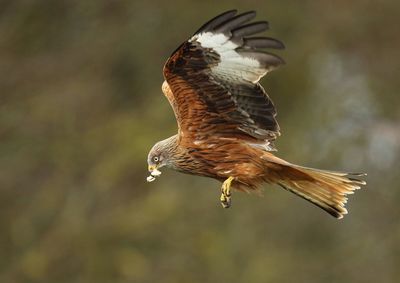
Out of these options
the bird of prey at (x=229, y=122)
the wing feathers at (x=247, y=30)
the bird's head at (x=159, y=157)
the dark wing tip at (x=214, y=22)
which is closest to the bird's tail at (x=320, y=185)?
the bird of prey at (x=229, y=122)

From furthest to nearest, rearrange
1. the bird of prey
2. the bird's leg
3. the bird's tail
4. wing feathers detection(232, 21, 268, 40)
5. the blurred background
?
the blurred background, the bird's tail, the bird's leg, the bird of prey, wing feathers detection(232, 21, 268, 40)

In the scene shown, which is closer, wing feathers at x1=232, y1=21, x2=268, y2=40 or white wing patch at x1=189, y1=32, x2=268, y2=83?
wing feathers at x1=232, y1=21, x2=268, y2=40

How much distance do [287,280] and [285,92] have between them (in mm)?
3347

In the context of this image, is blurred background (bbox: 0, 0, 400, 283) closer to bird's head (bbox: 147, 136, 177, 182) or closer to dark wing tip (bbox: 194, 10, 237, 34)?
bird's head (bbox: 147, 136, 177, 182)

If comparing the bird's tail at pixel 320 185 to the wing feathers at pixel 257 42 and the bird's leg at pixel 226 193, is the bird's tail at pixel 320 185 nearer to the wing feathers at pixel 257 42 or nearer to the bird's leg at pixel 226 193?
the bird's leg at pixel 226 193

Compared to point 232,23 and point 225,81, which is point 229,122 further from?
point 232,23

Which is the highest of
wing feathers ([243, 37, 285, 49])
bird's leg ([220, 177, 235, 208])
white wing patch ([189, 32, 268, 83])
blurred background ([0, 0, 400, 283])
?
blurred background ([0, 0, 400, 283])

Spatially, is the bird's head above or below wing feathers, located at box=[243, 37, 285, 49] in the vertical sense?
below

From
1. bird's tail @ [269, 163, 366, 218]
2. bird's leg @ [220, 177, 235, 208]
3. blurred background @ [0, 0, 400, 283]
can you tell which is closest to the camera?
bird's leg @ [220, 177, 235, 208]

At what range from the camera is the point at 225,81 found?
927 centimetres

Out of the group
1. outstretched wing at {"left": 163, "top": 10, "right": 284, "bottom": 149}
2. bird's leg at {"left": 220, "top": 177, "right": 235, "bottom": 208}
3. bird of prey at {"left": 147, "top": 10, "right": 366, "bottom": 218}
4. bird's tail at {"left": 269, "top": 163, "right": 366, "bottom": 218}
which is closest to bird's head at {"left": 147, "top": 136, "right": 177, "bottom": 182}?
bird of prey at {"left": 147, "top": 10, "right": 366, "bottom": 218}

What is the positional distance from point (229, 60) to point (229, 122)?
78 cm

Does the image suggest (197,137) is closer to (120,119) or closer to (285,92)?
(285,92)

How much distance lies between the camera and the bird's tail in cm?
972
